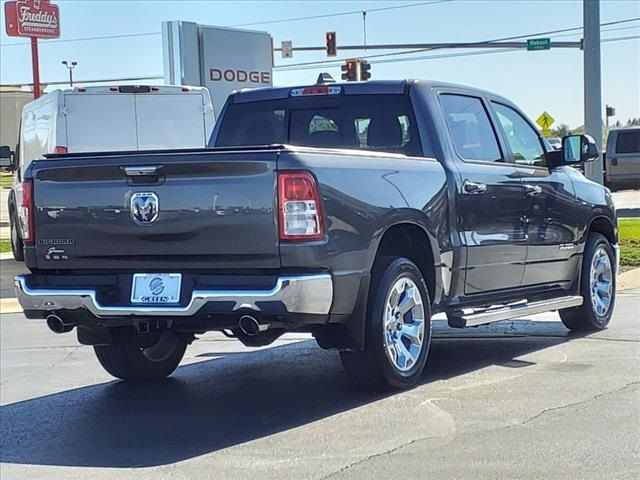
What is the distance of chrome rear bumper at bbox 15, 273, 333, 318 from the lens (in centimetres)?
530

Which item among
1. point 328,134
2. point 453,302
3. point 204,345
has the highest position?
point 328,134

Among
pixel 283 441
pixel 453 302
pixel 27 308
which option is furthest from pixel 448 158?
pixel 27 308

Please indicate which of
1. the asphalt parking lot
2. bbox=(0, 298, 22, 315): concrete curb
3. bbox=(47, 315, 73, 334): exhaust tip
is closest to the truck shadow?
the asphalt parking lot

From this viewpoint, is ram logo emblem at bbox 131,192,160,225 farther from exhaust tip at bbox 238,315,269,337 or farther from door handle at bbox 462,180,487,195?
door handle at bbox 462,180,487,195

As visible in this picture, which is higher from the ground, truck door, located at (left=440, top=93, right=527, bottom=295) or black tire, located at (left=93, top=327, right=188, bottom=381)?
truck door, located at (left=440, top=93, right=527, bottom=295)

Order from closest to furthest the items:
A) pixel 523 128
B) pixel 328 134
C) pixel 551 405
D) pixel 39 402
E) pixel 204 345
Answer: pixel 551 405 → pixel 39 402 → pixel 328 134 → pixel 523 128 → pixel 204 345

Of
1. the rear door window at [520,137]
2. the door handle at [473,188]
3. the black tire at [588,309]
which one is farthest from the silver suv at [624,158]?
the door handle at [473,188]

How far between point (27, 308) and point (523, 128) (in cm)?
415

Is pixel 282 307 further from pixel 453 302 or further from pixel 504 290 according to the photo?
pixel 504 290

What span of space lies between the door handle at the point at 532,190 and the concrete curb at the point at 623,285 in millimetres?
4213

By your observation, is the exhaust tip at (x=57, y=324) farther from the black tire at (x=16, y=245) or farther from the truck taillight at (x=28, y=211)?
the black tire at (x=16, y=245)

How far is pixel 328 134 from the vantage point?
23.8 feet

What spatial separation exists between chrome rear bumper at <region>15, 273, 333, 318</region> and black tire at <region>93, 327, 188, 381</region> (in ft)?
2.99

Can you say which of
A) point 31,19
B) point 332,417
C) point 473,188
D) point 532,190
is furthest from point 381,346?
point 31,19
